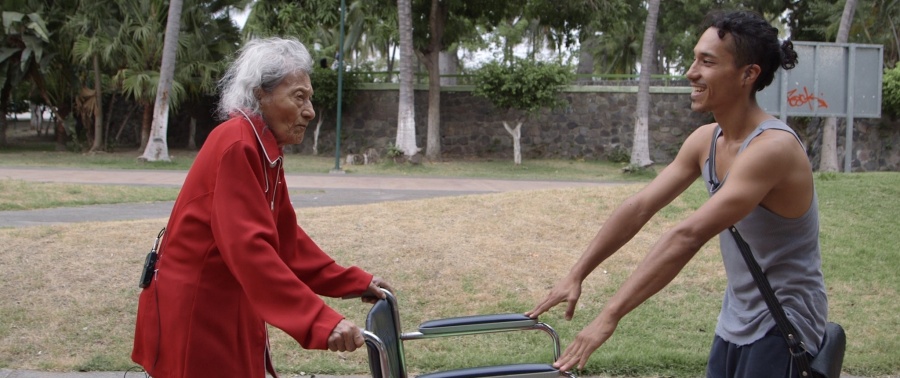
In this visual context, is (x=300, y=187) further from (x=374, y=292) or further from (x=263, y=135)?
(x=263, y=135)

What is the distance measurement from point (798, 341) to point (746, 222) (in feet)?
1.17

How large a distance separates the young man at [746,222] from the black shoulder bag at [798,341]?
1.1 inches

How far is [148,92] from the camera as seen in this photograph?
21969 mm

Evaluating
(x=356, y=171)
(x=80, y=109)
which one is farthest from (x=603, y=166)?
(x=80, y=109)

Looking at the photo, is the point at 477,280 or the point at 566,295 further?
the point at 477,280

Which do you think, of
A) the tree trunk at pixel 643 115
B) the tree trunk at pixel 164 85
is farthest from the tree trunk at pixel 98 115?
the tree trunk at pixel 643 115

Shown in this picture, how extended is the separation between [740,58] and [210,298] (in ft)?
5.56

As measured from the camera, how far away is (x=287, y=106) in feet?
9.11

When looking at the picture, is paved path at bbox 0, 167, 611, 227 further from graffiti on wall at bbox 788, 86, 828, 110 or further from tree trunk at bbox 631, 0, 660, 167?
graffiti on wall at bbox 788, 86, 828, 110

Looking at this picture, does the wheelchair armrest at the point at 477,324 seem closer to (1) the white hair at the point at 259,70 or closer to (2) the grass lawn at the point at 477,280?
(1) the white hair at the point at 259,70

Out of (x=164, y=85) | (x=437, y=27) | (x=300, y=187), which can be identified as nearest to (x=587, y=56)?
(x=437, y=27)

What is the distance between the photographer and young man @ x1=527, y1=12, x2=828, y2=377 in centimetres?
238

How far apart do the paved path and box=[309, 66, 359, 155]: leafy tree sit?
6528 millimetres

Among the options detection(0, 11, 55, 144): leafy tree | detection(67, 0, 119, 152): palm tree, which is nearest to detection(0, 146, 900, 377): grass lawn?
detection(67, 0, 119, 152): palm tree
